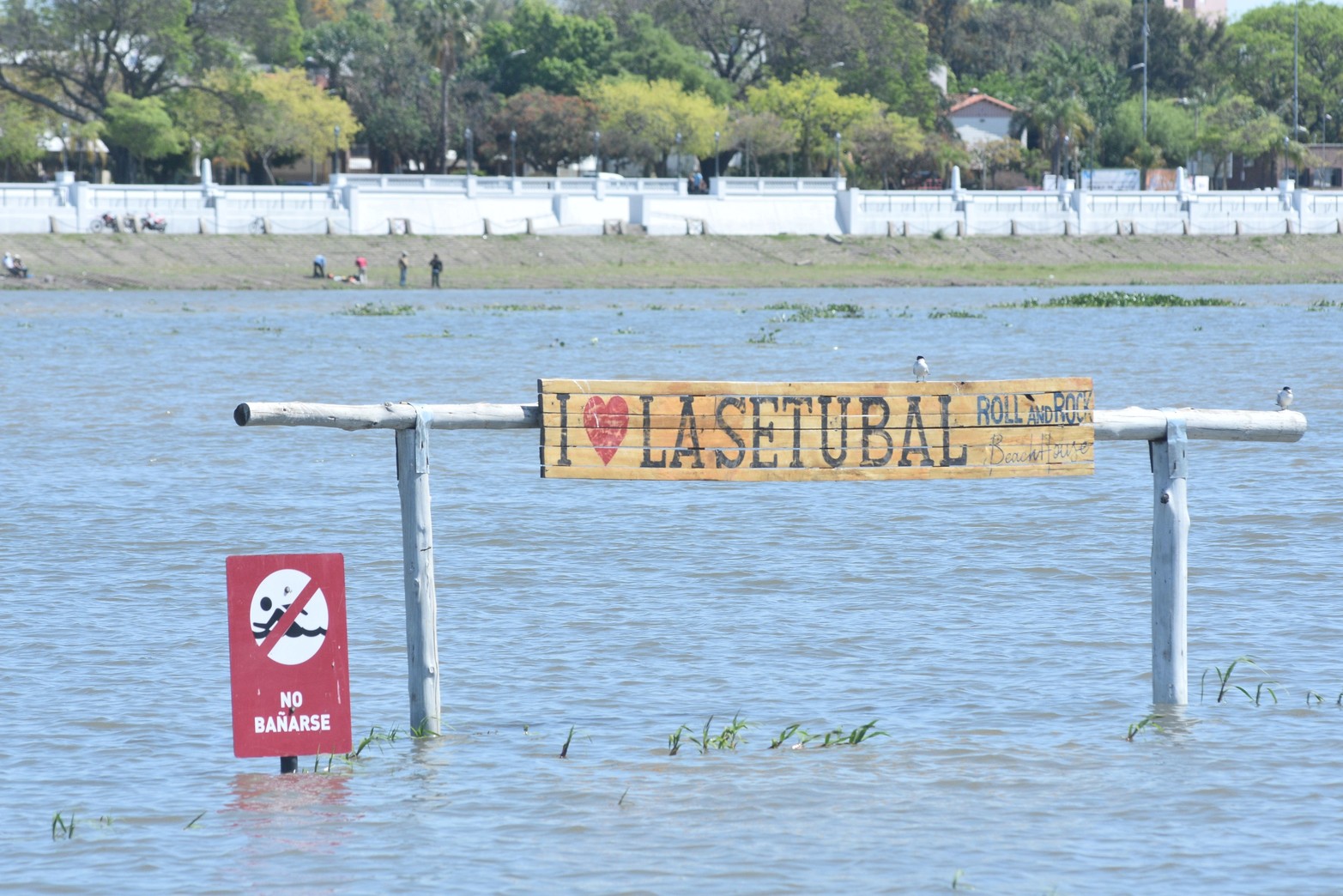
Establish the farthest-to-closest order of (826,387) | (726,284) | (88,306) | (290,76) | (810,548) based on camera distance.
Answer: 1. (290,76)
2. (726,284)
3. (88,306)
4. (810,548)
5. (826,387)

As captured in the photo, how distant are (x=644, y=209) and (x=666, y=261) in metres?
4.63

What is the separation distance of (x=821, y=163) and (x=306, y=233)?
4104 centimetres

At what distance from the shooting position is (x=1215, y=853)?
25.3 ft

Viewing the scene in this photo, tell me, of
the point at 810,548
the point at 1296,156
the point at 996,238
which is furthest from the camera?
the point at 1296,156

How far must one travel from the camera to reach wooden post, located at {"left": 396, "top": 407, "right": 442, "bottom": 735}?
29.8 ft

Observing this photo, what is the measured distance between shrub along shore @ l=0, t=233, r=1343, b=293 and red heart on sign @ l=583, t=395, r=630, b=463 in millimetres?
51827

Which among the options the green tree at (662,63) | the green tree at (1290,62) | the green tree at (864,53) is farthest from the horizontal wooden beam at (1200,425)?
the green tree at (1290,62)

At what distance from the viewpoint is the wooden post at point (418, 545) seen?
907cm

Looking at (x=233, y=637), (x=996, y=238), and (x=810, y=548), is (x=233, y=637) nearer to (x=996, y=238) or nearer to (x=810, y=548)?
(x=810, y=548)

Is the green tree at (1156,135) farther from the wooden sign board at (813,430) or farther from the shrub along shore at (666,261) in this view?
the wooden sign board at (813,430)

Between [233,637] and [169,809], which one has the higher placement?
[233,637]

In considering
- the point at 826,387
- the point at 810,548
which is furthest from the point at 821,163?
the point at 826,387

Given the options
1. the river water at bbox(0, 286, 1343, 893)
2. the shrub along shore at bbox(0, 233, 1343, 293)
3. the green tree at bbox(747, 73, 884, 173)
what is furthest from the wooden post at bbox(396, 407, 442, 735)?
the green tree at bbox(747, 73, 884, 173)

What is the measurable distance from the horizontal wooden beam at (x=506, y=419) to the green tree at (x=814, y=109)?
91131 millimetres
